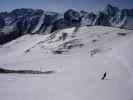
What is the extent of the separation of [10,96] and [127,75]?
35.6ft

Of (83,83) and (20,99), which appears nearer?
(20,99)

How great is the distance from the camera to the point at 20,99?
1388 cm

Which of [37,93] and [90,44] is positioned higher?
[37,93]

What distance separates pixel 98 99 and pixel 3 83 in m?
9.38

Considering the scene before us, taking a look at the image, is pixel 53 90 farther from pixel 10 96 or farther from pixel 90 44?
pixel 90 44

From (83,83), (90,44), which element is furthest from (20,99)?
(90,44)

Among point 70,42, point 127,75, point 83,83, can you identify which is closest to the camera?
point 83,83

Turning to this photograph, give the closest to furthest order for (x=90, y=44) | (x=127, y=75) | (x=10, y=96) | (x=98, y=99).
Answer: (x=98, y=99)
(x=10, y=96)
(x=127, y=75)
(x=90, y=44)

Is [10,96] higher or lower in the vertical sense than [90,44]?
higher

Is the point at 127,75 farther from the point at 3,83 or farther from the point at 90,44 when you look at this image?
the point at 90,44

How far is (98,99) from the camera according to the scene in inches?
520

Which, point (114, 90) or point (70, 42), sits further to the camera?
point (70, 42)

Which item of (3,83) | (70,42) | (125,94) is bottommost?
(70,42)

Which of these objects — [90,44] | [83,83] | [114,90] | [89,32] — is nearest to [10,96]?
[83,83]
